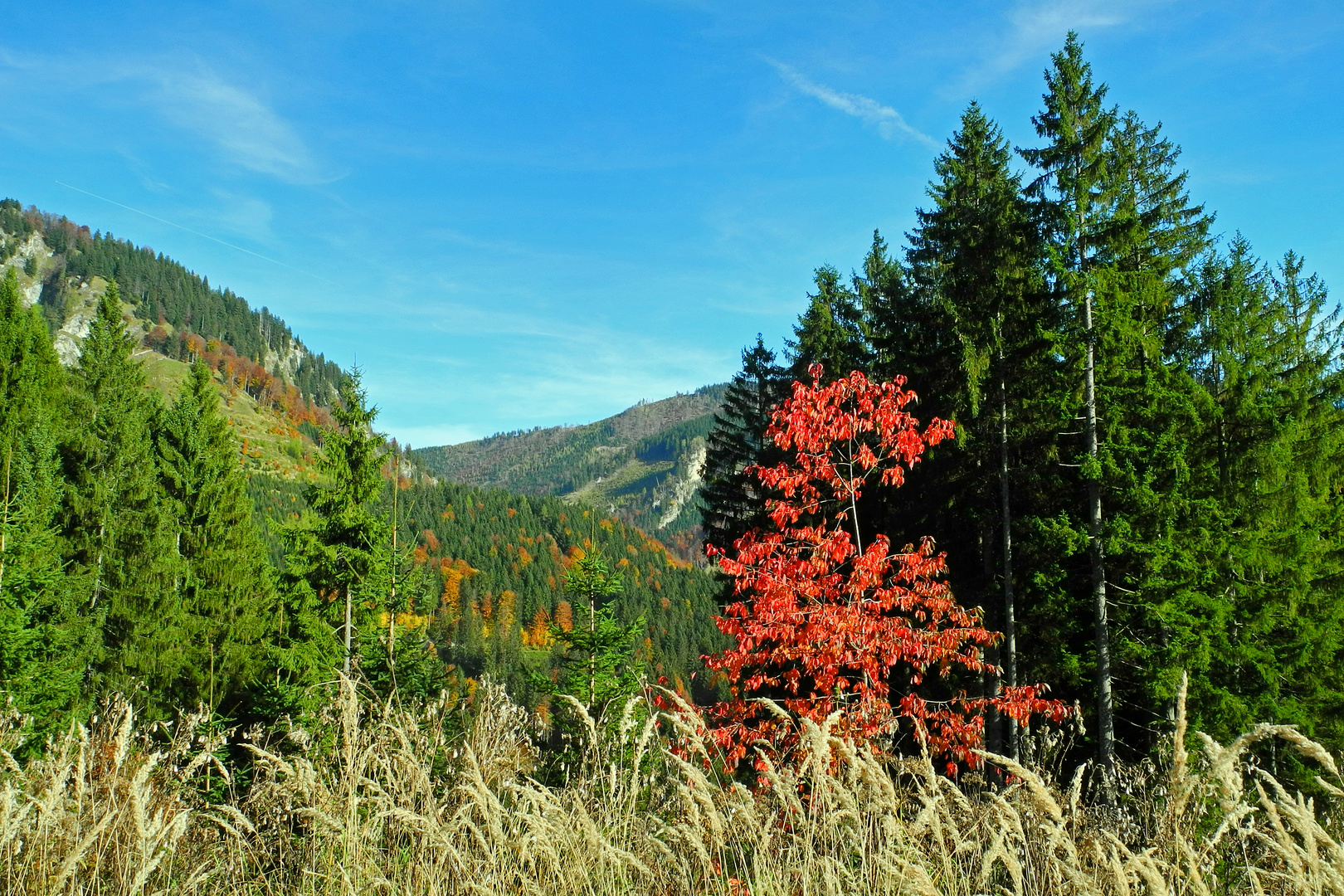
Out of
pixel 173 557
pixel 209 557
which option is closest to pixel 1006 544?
pixel 173 557

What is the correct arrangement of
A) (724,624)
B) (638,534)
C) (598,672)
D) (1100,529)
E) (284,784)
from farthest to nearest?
(638,534) < (598,672) < (1100,529) < (724,624) < (284,784)

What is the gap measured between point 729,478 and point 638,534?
135m

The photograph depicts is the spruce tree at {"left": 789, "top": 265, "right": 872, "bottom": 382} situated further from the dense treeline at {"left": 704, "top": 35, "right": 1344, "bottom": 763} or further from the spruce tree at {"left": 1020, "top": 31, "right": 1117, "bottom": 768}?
the spruce tree at {"left": 1020, "top": 31, "right": 1117, "bottom": 768}

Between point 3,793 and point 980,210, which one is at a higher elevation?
point 980,210

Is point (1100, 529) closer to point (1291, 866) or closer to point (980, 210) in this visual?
point (980, 210)

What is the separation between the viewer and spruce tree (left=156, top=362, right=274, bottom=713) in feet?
78.5

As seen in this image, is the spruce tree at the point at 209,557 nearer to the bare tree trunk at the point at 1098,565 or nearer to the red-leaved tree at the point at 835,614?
the red-leaved tree at the point at 835,614

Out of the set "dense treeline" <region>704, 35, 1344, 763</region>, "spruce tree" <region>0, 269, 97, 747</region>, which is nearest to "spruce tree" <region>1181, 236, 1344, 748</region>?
"dense treeline" <region>704, 35, 1344, 763</region>

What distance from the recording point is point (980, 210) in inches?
690

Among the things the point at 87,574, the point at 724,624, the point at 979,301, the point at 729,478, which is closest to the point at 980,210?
the point at 979,301

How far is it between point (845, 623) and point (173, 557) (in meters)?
23.9

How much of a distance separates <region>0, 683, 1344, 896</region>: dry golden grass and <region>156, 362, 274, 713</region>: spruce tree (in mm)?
24132

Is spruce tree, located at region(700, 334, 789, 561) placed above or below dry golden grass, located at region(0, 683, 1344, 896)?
above

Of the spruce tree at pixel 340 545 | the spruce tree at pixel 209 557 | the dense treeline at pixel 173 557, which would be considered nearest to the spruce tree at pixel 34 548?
the dense treeline at pixel 173 557
